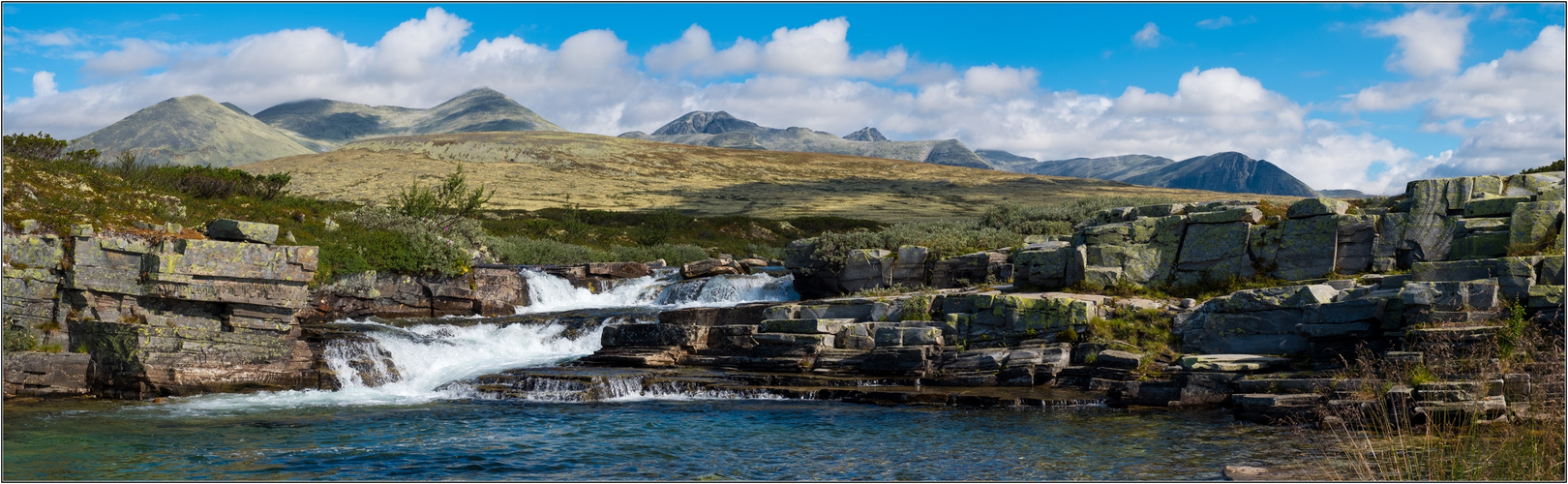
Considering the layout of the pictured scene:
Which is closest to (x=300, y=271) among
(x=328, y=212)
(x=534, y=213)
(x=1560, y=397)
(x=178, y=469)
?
(x=178, y=469)

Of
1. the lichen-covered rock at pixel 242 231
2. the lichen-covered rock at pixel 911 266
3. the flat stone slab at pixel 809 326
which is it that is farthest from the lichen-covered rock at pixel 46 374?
the lichen-covered rock at pixel 911 266

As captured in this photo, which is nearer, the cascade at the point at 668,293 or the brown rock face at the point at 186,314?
the brown rock face at the point at 186,314

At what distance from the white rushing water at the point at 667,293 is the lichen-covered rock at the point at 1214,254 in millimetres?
12803

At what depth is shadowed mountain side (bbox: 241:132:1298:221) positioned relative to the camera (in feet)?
273

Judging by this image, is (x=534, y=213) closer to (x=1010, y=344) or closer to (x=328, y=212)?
(x=328, y=212)

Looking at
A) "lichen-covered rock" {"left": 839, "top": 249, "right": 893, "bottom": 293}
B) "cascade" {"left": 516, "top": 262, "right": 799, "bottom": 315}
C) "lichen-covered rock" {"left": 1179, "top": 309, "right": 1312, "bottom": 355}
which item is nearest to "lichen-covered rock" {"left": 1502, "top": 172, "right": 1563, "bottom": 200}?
"lichen-covered rock" {"left": 1179, "top": 309, "right": 1312, "bottom": 355}

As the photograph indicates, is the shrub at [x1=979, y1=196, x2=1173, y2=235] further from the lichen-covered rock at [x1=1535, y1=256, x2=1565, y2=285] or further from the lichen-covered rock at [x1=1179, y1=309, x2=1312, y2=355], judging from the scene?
the lichen-covered rock at [x1=1535, y1=256, x2=1565, y2=285]

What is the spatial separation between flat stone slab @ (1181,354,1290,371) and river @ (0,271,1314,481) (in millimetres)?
1492

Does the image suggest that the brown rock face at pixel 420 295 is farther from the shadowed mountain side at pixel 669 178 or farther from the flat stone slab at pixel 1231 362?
the shadowed mountain side at pixel 669 178

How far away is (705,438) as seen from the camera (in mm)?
14008

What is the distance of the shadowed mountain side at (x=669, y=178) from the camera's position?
273ft

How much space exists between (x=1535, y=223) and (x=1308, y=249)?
4.19m

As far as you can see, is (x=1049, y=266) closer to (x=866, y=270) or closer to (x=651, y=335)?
(x=866, y=270)

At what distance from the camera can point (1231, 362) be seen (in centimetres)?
1634
